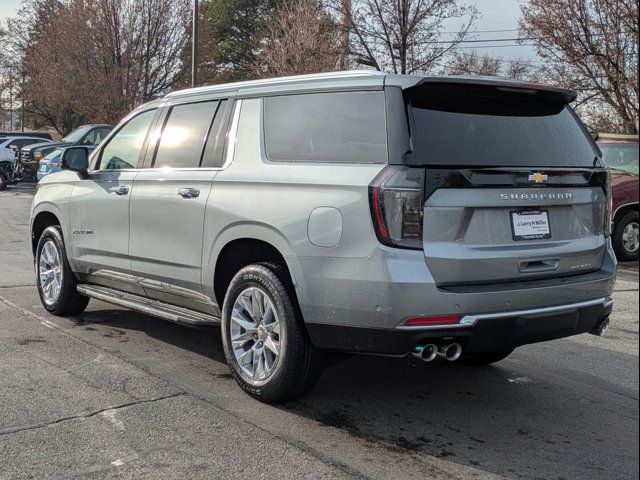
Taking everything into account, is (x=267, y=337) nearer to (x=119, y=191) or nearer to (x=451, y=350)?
(x=451, y=350)

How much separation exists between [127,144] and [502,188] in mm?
3310

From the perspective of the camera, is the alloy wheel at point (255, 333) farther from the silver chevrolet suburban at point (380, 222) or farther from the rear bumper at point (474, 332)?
the rear bumper at point (474, 332)

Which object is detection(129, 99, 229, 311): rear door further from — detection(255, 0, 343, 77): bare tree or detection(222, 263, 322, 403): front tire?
detection(255, 0, 343, 77): bare tree

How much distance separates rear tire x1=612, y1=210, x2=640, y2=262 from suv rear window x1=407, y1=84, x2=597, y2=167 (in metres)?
7.67

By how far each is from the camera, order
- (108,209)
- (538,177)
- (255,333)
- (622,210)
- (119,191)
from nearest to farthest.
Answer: (538,177)
(255,333)
(119,191)
(108,209)
(622,210)

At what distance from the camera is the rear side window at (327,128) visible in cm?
400

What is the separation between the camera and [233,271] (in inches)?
195

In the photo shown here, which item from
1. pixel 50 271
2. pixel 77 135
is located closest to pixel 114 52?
pixel 77 135

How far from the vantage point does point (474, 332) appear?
12.5 ft

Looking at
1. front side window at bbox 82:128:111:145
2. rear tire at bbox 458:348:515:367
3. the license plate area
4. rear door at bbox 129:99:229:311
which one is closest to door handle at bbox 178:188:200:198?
rear door at bbox 129:99:229:311

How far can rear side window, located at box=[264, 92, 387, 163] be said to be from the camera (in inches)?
158

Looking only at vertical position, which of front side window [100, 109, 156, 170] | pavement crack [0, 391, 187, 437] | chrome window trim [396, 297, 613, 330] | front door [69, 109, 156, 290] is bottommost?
pavement crack [0, 391, 187, 437]

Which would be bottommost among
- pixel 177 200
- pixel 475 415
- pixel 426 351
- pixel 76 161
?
pixel 475 415

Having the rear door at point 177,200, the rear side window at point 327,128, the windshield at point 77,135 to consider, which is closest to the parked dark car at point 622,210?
the rear door at point 177,200
